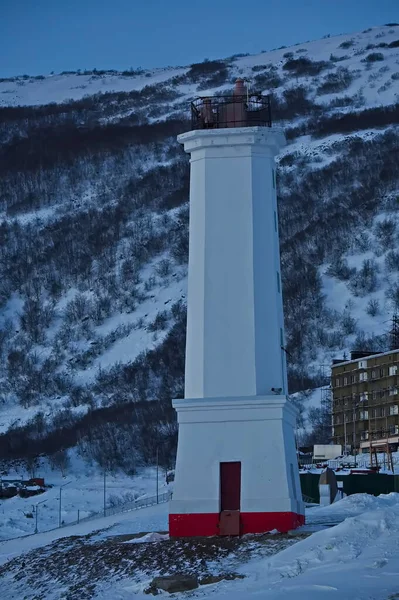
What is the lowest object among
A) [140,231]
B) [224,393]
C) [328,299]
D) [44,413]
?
[224,393]

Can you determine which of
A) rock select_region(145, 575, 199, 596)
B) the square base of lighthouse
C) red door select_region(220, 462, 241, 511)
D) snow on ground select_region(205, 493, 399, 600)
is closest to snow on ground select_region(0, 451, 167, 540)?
the square base of lighthouse

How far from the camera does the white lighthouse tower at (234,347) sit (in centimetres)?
2319

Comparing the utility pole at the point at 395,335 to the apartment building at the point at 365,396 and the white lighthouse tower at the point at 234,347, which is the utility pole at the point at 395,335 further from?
the white lighthouse tower at the point at 234,347

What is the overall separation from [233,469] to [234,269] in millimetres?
3790

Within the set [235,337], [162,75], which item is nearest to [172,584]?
[235,337]

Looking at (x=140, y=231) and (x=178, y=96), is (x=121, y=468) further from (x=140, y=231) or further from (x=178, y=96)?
(x=178, y=96)

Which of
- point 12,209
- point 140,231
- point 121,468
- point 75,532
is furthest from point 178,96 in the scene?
point 75,532

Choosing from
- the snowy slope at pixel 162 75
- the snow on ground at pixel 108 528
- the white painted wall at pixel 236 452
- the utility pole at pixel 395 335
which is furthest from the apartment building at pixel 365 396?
the snowy slope at pixel 162 75

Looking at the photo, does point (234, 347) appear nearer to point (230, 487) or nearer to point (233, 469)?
point (233, 469)

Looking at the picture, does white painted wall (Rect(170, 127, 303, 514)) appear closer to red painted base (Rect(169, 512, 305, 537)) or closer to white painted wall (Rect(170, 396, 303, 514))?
white painted wall (Rect(170, 396, 303, 514))

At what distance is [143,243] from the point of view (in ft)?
364

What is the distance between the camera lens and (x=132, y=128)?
150250mm

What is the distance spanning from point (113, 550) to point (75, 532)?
318 inches

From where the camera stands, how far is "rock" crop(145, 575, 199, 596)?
727 inches
